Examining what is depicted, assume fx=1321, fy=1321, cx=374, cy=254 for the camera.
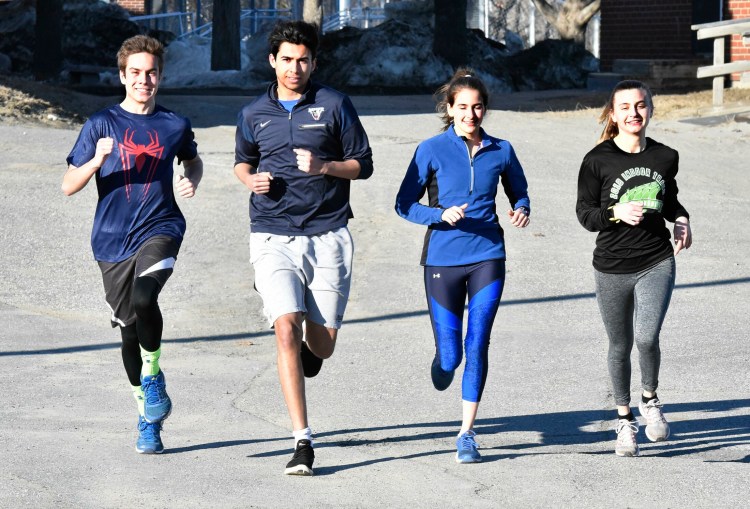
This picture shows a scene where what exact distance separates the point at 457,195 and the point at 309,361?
3.73 ft

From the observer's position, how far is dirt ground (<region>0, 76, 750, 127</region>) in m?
19.0

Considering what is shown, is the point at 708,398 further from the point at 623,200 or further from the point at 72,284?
the point at 72,284

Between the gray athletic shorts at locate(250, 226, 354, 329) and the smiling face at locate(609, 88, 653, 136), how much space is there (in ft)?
4.77

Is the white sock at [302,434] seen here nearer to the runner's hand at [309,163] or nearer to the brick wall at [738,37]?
the runner's hand at [309,163]

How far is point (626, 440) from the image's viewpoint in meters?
6.29

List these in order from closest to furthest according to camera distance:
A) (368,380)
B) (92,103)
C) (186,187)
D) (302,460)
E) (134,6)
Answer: (302,460), (186,187), (368,380), (92,103), (134,6)

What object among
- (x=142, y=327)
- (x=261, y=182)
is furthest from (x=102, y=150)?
(x=142, y=327)

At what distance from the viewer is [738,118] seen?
20.2 metres

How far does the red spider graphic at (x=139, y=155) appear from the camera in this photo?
6297mm

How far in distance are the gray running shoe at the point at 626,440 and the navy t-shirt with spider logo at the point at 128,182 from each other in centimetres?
233

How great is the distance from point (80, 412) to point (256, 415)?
0.96 meters

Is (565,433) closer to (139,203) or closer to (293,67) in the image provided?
(293,67)

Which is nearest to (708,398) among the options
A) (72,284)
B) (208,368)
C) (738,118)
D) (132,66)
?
(208,368)

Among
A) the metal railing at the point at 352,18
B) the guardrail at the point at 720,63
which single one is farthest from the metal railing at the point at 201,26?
the guardrail at the point at 720,63
